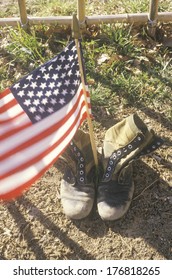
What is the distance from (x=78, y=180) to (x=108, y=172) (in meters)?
0.21

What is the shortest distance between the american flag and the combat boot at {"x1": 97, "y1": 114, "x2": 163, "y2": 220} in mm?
490

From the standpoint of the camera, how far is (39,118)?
223 centimetres

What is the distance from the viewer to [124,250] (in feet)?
8.38

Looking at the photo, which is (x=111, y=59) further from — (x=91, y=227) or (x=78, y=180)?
(x=91, y=227)

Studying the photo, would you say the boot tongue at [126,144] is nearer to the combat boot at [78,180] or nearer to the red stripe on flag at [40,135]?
the combat boot at [78,180]

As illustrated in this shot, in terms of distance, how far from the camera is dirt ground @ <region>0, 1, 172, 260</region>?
2.56m

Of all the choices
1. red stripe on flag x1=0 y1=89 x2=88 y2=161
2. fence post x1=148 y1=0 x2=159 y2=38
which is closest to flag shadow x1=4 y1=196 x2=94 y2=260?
red stripe on flag x1=0 y1=89 x2=88 y2=161

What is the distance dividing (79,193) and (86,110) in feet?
2.11

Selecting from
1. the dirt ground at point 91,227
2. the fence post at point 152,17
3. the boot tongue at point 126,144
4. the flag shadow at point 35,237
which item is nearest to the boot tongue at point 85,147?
the boot tongue at point 126,144

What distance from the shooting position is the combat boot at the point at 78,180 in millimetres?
2641

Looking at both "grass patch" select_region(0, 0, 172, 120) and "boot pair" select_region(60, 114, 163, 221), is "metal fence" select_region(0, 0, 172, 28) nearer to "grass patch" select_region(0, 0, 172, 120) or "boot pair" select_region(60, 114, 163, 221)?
"grass patch" select_region(0, 0, 172, 120)

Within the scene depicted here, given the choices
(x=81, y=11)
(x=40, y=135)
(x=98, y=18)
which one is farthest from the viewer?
(x=98, y=18)

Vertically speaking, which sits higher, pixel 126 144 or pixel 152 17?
pixel 152 17

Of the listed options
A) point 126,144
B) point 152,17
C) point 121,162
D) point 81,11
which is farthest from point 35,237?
point 152,17
